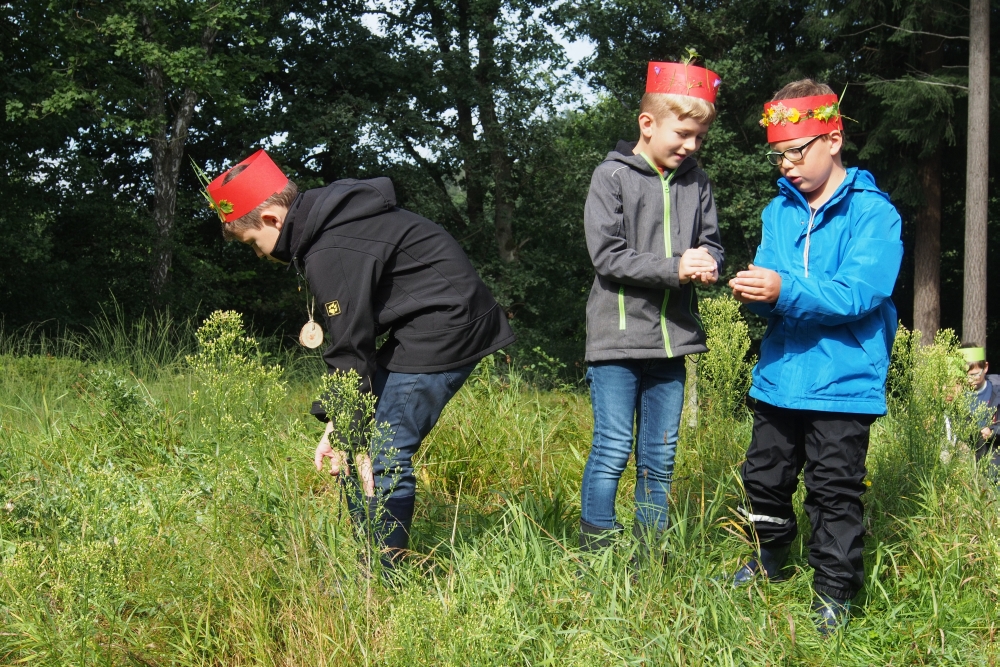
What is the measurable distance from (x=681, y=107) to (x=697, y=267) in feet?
1.93

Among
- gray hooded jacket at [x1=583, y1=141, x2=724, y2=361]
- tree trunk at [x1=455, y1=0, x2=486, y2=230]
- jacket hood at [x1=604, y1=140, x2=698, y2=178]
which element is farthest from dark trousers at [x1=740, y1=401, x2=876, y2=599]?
tree trunk at [x1=455, y1=0, x2=486, y2=230]

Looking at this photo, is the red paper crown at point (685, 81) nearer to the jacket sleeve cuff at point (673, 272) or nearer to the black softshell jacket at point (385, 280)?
the jacket sleeve cuff at point (673, 272)

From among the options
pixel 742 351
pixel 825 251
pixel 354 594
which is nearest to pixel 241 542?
pixel 354 594

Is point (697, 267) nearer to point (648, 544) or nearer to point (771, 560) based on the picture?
point (648, 544)

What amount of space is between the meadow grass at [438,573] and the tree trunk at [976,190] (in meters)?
9.05

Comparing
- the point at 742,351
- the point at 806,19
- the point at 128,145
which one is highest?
the point at 806,19

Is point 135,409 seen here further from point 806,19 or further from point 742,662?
point 806,19

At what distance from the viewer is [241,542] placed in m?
2.58

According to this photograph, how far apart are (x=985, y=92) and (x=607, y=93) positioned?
7.54 m

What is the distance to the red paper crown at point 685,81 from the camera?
2.95 meters

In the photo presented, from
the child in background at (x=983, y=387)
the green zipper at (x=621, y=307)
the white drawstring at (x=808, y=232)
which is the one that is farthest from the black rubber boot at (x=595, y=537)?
the child in background at (x=983, y=387)

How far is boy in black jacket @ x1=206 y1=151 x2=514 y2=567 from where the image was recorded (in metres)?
2.69

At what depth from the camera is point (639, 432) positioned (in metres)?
3.06

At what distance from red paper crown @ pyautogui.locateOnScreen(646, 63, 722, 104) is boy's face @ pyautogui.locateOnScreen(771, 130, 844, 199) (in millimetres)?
327
